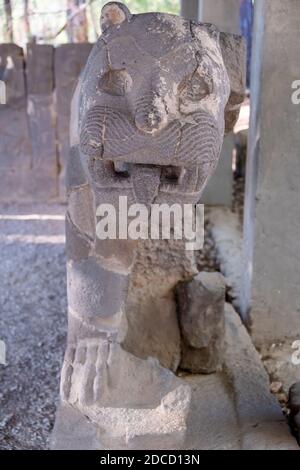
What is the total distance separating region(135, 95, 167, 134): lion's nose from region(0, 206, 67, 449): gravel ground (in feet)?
3.78

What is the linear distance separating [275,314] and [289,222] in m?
0.37

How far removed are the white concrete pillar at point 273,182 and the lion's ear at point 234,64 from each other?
47 centimetres

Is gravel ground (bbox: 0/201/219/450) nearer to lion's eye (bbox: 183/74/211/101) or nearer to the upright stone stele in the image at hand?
the upright stone stele

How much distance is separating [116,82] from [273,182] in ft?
3.26

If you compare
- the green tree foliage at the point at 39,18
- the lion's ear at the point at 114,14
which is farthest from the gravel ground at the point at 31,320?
the green tree foliage at the point at 39,18

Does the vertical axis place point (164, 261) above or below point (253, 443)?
above

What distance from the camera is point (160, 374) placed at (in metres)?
1.55

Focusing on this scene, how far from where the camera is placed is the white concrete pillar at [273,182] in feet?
6.81

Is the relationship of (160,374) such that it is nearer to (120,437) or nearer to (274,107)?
(120,437)

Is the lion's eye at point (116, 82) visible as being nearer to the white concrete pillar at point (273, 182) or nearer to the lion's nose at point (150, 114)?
the lion's nose at point (150, 114)

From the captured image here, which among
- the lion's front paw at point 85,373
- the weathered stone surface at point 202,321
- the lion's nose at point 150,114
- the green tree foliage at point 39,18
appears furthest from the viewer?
the green tree foliage at point 39,18

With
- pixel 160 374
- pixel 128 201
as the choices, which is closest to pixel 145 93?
pixel 128 201

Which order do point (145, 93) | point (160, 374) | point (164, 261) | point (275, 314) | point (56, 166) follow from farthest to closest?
point (56, 166)
point (275, 314)
point (164, 261)
point (160, 374)
point (145, 93)

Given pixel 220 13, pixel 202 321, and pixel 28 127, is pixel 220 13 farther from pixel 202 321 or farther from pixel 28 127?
pixel 202 321
